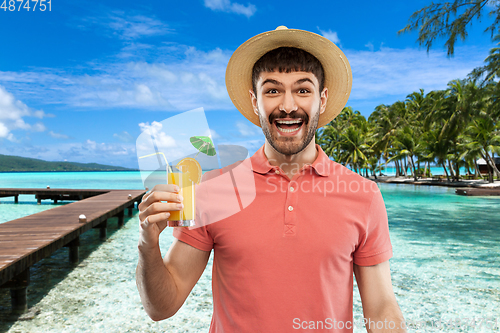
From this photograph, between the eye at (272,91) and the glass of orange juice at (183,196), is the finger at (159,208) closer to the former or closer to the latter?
the glass of orange juice at (183,196)

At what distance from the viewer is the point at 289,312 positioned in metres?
1.22

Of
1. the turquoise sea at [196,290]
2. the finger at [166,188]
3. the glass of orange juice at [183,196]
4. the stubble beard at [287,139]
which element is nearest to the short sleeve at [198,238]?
the glass of orange juice at [183,196]

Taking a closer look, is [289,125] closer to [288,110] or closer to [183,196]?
[288,110]

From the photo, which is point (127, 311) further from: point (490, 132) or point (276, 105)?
point (490, 132)

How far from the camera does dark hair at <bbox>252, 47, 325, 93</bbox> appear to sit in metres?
1.46

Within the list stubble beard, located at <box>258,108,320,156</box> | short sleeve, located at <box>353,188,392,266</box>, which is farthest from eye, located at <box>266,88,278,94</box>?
short sleeve, located at <box>353,188,392,266</box>

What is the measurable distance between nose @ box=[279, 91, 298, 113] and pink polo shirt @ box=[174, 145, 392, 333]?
298mm

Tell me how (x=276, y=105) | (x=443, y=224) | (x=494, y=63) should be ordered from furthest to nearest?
(x=443, y=224), (x=494, y=63), (x=276, y=105)

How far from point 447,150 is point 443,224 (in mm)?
22726

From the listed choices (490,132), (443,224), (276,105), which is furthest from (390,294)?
(490,132)

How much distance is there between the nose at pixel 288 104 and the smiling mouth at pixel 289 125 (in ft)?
0.16

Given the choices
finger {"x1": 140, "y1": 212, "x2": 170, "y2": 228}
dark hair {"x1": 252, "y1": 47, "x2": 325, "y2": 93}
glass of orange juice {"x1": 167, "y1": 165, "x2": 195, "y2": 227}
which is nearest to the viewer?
finger {"x1": 140, "y1": 212, "x2": 170, "y2": 228}

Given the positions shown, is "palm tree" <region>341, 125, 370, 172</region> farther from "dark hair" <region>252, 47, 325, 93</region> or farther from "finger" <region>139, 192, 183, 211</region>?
"finger" <region>139, 192, 183, 211</region>

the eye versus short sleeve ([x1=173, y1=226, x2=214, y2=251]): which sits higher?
the eye
